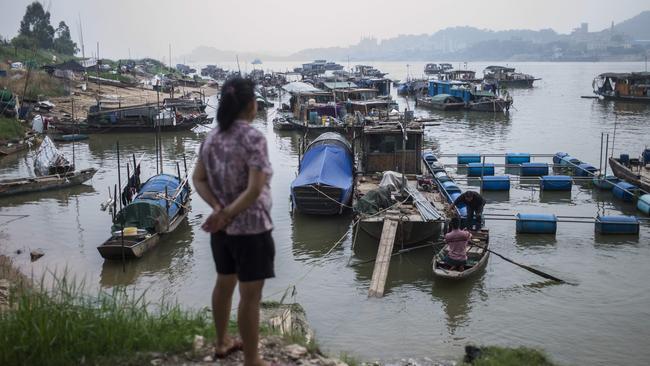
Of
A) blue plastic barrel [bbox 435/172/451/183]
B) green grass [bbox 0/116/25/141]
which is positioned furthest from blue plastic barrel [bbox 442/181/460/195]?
green grass [bbox 0/116/25/141]

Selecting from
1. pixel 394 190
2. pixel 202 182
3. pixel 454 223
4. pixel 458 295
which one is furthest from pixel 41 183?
pixel 202 182

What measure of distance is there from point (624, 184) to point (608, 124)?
75.7ft

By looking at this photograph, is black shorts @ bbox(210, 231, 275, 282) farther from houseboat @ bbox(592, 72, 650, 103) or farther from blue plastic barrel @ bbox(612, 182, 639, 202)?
houseboat @ bbox(592, 72, 650, 103)

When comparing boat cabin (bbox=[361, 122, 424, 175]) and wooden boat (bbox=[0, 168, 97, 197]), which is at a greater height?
boat cabin (bbox=[361, 122, 424, 175])

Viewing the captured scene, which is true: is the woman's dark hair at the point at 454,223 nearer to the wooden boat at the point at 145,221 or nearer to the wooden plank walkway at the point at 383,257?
the wooden plank walkway at the point at 383,257

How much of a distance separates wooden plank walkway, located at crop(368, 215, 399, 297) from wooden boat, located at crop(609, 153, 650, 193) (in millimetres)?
10361

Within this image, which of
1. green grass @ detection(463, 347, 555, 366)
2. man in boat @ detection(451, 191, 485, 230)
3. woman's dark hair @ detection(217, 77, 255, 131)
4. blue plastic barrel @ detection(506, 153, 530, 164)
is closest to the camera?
→ woman's dark hair @ detection(217, 77, 255, 131)

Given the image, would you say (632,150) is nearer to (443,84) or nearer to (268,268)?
(443,84)

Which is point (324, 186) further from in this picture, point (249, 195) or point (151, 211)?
point (249, 195)

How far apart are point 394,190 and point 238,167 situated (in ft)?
41.8

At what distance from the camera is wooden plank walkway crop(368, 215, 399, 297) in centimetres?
1263

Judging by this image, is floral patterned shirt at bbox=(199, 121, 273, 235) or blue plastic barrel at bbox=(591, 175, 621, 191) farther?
blue plastic barrel at bbox=(591, 175, 621, 191)

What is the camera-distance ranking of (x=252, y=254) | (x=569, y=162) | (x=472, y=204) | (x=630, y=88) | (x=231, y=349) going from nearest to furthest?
(x=252, y=254) < (x=231, y=349) < (x=472, y=204) < (x=569, y=162) < (x=630, y=88)

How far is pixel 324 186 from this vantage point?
1753 centimetres
